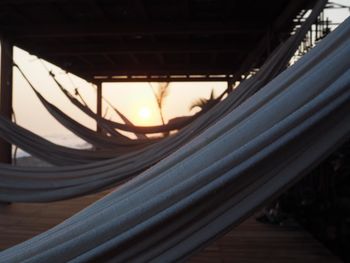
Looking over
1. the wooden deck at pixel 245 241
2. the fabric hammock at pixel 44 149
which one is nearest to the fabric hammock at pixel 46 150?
the fabric hammock at pixel 44 149

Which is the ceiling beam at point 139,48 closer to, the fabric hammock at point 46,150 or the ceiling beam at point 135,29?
the ceiling beam at point 135,29

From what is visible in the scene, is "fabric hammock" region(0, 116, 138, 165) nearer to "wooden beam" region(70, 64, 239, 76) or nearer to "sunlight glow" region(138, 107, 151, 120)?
"wooden beam" region(70, 64, 239, 76)

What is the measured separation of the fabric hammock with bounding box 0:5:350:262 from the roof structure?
2.01m

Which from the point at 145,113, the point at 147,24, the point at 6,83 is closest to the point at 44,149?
the point at 6,83

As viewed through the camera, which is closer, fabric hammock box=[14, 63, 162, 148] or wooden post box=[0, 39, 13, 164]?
fabric hammock box=[14, 63, 162, 148]

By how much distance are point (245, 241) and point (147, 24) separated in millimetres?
1936

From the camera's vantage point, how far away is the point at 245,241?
2.61 meters

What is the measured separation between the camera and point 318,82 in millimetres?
879

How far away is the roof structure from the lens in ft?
10.2

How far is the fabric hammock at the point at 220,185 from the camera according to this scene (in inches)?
31.8

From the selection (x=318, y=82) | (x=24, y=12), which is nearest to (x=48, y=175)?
(x=24, y=12)

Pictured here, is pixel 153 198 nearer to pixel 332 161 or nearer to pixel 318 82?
pixel 318 82

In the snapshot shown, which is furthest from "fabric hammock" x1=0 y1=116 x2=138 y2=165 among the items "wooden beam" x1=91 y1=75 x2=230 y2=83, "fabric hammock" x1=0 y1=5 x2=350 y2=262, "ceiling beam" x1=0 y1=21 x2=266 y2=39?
"wooden beam" x1=91 y1=75 x2=230 y2=83

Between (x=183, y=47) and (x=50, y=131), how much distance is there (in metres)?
27.3
